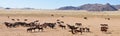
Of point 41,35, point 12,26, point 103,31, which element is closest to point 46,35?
point 41,35

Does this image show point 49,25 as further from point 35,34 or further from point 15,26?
point 35,34

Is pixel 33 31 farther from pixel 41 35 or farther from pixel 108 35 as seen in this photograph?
pixel 108 35

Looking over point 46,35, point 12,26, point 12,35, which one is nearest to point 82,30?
point 46,35

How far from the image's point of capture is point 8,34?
24.1 metres

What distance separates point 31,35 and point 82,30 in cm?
469

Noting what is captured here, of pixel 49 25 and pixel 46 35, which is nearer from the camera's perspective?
pixel 46 35

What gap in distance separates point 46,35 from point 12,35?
7.82 feet

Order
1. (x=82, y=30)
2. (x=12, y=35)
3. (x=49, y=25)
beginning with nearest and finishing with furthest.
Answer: (x=12, y=35), (x=82, y=30), (x=49, y=25)

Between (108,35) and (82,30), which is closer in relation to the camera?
(108,35)

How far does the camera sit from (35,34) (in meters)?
24.1

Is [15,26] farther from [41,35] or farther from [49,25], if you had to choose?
[41,35]

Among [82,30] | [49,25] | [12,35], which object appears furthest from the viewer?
[49,25]

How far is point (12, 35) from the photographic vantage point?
2330 centimetres

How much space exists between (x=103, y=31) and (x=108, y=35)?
2989 millimetres
